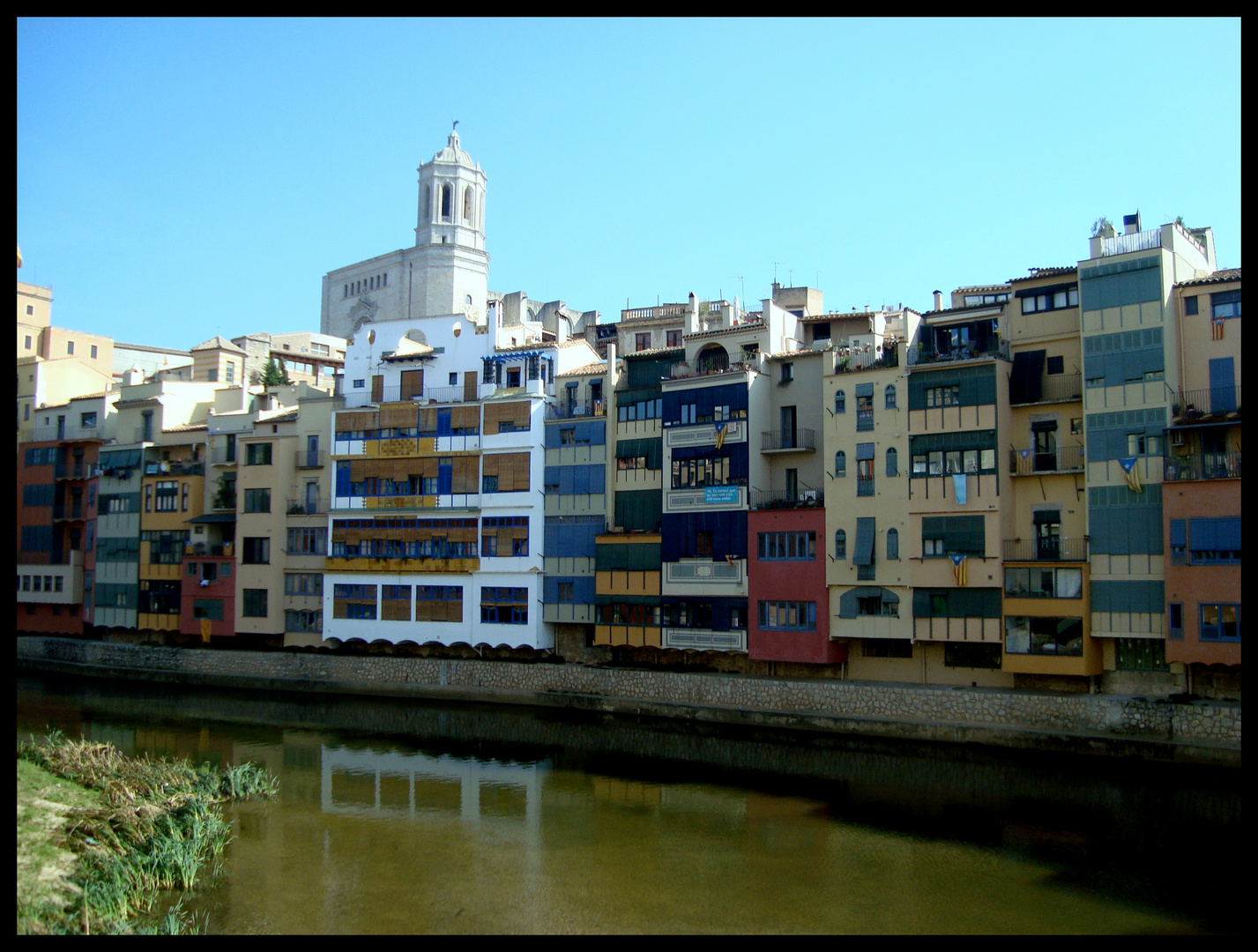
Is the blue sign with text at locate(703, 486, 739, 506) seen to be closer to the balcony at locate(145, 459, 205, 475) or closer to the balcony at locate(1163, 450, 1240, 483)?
the balcony at locate(1163, 450, 1240, 483)

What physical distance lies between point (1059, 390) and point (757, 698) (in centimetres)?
1364

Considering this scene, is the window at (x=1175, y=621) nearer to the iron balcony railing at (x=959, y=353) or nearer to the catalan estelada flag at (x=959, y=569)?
the catalan estelada flag at (x=959, y=569)

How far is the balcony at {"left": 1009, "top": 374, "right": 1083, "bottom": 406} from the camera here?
103 ft

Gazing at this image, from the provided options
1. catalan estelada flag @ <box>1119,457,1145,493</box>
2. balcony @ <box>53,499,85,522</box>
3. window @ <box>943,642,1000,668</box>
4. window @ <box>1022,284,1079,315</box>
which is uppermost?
window @ <box>1022,284,1079,315</box>

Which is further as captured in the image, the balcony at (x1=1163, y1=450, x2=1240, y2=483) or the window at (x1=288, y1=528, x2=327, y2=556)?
the window at (x1=288, y1=528, x2=327, y2=556)

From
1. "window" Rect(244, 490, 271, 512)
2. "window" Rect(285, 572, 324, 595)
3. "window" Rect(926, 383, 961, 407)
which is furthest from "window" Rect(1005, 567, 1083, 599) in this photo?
"window" Rect(244, 490, 271, 512)

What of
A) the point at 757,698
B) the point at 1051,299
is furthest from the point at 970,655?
the point at 1051,299

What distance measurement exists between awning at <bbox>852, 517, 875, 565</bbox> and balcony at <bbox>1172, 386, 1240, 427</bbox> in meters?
9.34

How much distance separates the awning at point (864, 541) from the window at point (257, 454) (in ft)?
92.9

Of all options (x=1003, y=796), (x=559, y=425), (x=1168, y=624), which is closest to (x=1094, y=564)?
(x=1168, y=624)

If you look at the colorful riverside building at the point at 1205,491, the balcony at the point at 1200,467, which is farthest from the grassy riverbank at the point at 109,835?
the balcony at the point at 1200,467

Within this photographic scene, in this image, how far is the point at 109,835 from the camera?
18.2 metres

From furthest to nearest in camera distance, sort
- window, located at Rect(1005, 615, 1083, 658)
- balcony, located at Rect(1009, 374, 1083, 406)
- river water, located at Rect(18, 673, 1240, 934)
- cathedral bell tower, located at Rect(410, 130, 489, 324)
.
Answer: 1. cathedral bell tower, located at Rect(410, 130, 489, 324)
2. balcony, located at Rect(1009, 374, 1083, 406)
3. window, located at Rect(1005, 615, 1083, 658)
4. river water, located at Rect(18, 673, 1240, 934)

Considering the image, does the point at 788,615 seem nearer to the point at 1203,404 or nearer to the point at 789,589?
the point at 789,589
